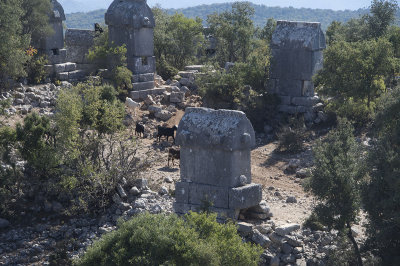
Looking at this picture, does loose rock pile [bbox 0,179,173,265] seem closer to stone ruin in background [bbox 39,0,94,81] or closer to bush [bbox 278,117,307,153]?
bush [bbox 278,117,307,153]

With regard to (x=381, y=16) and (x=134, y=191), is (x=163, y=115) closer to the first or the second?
(x=134, y=191)

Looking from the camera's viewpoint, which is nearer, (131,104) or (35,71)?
(131,104)

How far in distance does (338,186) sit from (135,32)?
1431cm

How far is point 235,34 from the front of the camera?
29500 millimetres

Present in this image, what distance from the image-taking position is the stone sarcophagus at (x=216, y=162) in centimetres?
1420

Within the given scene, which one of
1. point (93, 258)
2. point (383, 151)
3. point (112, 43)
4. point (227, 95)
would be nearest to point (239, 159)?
point (383, 151)

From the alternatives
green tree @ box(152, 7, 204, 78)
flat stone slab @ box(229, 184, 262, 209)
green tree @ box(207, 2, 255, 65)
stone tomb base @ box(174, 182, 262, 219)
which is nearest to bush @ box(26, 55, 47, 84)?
green tree @ box(152, 7, 204, 78)

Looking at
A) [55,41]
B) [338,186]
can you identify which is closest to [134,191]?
[338,186]

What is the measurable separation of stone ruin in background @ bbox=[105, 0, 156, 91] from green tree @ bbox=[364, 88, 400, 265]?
45.6ft

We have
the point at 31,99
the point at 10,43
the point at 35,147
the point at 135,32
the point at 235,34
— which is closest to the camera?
the point at 35,147

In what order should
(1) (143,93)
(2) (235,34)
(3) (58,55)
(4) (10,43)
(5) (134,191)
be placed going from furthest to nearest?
(2) (235,34) → (3) (58,55) → (1) (143,93) → (4) (10,43) → (5) (134,191)

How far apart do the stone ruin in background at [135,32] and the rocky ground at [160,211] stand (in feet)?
10.9

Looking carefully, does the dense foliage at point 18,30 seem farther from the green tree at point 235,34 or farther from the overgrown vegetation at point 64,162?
the green tree at point 235,34

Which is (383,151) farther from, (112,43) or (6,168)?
(112,43)
